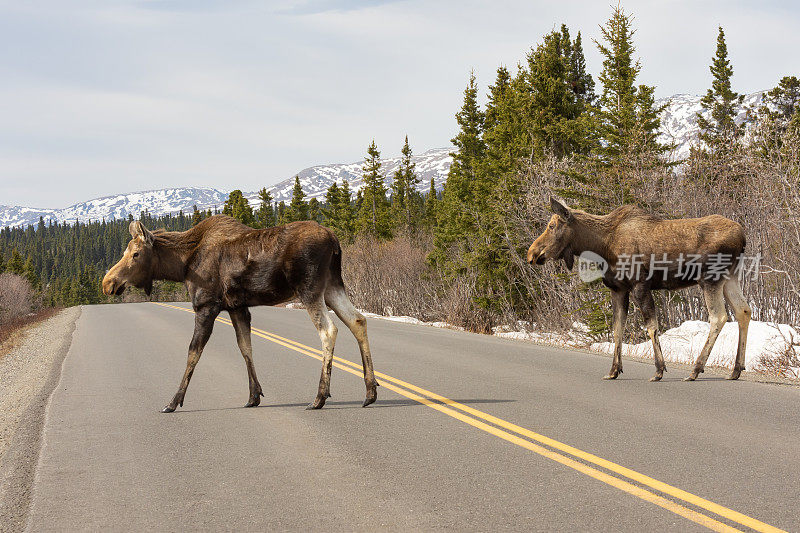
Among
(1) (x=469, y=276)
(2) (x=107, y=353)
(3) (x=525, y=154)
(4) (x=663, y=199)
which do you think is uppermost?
(3) (x=525, y=154)

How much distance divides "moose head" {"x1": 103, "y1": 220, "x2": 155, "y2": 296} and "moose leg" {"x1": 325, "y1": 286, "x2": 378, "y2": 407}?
2.18m

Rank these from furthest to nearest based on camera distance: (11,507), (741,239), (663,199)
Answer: (663,199), (741,239), (11,507)

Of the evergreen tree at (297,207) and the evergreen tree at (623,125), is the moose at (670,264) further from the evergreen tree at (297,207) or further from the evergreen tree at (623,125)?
the evergreen tree at (297,207)

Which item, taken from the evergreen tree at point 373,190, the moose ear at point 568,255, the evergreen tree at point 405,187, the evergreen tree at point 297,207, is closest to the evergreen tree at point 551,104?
the moose ear at point 568,255

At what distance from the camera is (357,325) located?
7891mm

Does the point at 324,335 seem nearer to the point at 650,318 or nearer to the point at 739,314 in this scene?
the point at 650,318

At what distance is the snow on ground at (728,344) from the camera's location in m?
10.3

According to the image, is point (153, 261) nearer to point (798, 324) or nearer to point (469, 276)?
point (798, 324)

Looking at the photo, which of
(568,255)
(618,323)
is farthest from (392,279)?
(618,323)

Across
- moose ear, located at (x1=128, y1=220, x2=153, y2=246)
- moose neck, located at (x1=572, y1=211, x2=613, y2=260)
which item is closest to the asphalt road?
moose neck, located at (x1=572, y1=211, x2=613, y2=260)

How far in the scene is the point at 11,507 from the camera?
484 centimetres

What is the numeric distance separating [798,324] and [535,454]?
31.0 feet

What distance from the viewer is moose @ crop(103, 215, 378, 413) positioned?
7797mm

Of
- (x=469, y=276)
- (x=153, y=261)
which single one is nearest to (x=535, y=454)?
(x=153, y=261)
